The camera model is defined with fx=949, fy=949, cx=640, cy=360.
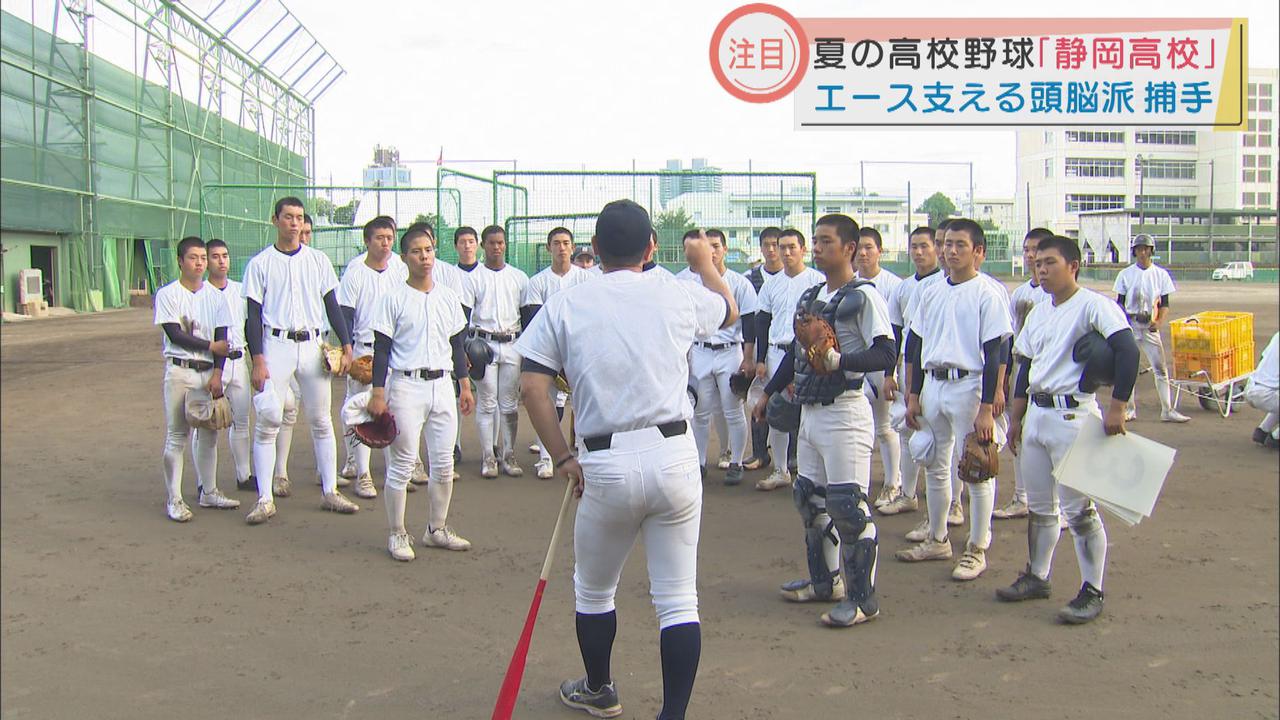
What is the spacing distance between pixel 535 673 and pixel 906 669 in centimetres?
168

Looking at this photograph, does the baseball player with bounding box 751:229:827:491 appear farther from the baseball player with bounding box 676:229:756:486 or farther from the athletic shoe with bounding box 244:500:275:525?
the athletic shoe with bounding box 244:500:275:525

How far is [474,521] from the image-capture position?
6969mm

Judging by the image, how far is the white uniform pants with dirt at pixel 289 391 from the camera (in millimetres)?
6883

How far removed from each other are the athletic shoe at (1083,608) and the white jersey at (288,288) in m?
5.29

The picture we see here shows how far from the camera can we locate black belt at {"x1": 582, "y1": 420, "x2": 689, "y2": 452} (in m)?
3.38

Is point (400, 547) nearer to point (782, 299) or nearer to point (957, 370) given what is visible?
point (957, 370)

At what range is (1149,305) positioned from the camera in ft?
36.4

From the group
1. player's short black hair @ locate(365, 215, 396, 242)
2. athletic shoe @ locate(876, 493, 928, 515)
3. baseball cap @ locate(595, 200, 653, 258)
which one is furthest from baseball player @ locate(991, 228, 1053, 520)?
player's short black hair @ locate(365, 215, 396, 242)

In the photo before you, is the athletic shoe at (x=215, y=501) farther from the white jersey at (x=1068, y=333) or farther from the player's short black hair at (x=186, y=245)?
the white jersey at (x=1068, y=333)

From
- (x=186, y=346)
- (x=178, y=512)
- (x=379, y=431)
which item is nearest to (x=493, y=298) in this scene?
(x=186, y=346)

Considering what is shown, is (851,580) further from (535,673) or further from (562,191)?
(562,191)

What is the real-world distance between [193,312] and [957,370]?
17.5ft

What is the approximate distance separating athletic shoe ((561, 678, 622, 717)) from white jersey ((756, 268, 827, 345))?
4.54 m

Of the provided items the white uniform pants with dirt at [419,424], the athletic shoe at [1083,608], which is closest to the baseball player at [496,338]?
the white uniform pants with dirt at [419,424]
